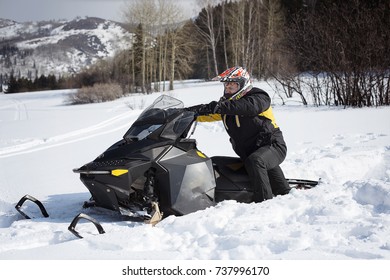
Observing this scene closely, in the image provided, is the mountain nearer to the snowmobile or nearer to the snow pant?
the snowmobile

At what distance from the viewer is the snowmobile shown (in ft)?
10.1

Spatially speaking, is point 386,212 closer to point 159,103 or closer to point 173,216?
point 173,216

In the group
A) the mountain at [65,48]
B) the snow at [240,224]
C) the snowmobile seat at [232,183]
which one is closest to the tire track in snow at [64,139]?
the snow at [240,224]

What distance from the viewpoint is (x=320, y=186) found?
12.1 feet

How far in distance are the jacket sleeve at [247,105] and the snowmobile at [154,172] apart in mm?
284

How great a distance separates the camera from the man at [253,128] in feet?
11.2

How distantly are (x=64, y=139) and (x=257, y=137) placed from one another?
21.4 ft

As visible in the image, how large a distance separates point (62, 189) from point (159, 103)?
193 centimetres

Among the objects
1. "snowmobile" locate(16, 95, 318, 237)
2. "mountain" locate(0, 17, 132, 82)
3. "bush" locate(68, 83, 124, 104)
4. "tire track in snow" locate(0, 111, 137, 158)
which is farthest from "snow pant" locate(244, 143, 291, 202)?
"bush" locate(68, 83, 124, 104)

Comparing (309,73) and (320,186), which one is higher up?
(309,73)

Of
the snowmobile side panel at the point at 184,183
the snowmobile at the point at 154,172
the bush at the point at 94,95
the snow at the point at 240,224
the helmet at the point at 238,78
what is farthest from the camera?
the bush at the point at 94,95

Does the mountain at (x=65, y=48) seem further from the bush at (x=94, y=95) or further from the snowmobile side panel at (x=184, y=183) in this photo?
the snowmobile side panel at (x=184, y=183)

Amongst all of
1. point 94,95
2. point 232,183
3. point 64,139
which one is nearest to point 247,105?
point 232,183
